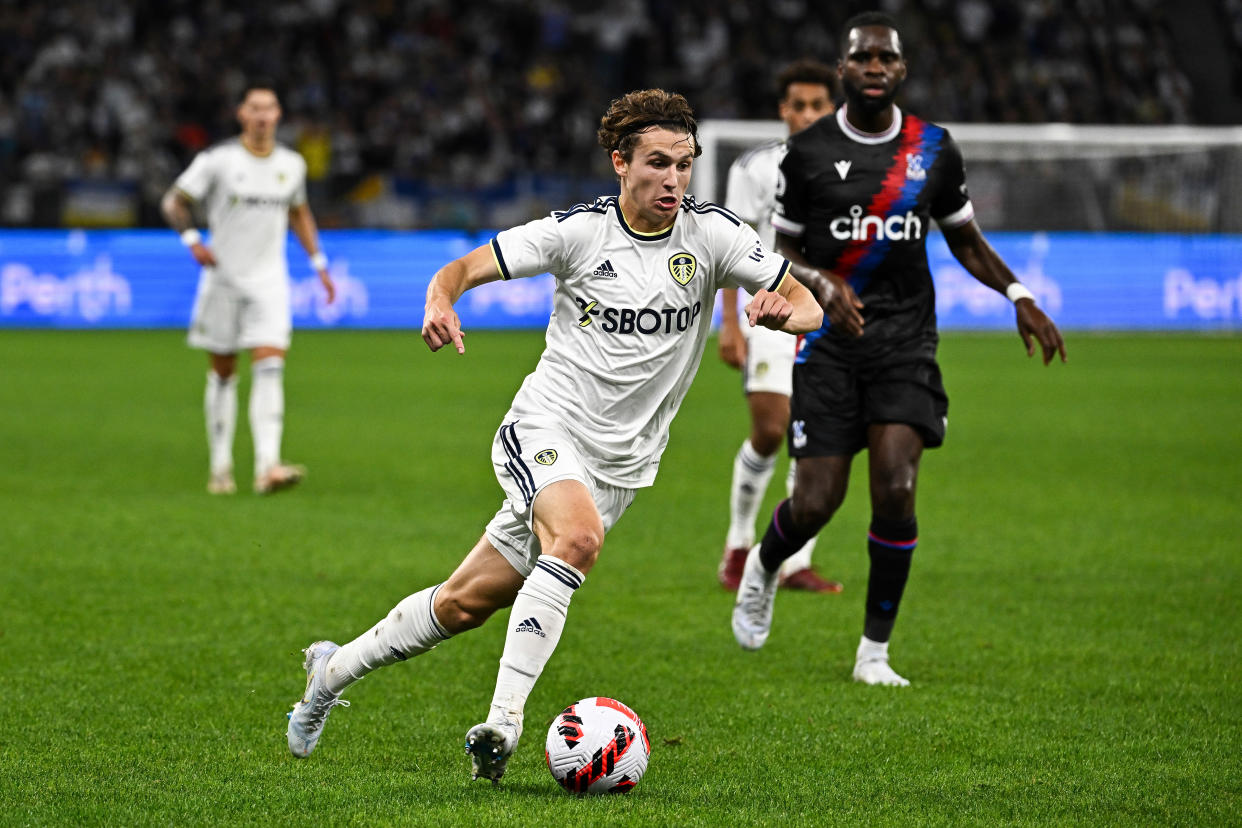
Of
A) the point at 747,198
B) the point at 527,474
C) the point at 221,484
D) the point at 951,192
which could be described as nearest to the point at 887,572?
the point at 951,192

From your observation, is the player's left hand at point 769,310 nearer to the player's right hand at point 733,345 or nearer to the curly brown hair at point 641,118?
the curly brown hair at point 641,118

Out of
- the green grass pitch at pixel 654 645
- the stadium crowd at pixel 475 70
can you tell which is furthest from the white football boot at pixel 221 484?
the stadium crowd at pixel 475 70

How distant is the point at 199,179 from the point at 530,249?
662 cm

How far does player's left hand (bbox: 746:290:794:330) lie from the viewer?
430 cm

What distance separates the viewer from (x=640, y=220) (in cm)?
466

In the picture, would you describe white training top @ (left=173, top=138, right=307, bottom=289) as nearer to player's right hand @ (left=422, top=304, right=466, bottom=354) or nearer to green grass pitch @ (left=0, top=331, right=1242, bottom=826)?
green grass pitch @ (left=0, top=331, right=1242, bottom=826)

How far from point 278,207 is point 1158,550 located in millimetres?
6037

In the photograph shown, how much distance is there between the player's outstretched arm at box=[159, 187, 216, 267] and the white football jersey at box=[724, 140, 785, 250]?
12.8ft

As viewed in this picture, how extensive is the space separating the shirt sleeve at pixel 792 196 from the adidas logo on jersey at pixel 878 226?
0.18 meters

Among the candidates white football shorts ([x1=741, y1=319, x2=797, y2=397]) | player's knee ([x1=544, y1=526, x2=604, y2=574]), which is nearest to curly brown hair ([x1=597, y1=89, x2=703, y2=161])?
player's knee ([x1=544, y1=526, x2=604, y2=574])

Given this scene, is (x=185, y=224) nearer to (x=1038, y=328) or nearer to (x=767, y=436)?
(x=767, y=436)

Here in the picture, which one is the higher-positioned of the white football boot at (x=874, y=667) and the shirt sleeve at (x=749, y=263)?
the shirt sleeve at (x=749, y=263)

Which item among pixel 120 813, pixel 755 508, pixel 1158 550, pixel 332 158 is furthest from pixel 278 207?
pixel 332 158

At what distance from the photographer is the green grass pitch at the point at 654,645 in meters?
4.29
